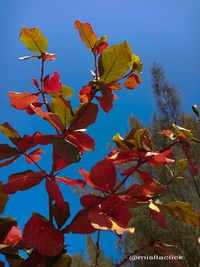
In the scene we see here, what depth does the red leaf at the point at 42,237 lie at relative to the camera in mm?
225

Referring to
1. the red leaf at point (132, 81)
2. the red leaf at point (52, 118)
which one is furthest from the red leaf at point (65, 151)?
the red leaf at point (132, 81)

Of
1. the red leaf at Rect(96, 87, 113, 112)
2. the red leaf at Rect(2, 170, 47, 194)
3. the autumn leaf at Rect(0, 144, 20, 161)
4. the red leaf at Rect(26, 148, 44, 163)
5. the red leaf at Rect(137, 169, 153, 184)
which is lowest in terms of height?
the red leaf at Rect(137, 169, 153, 184)

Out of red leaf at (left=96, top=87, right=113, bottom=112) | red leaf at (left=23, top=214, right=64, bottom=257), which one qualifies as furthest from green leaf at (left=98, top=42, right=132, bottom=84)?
red leaf at (left=23, top=214, right=64, bottom=257)

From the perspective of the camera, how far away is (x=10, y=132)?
267 millimetres

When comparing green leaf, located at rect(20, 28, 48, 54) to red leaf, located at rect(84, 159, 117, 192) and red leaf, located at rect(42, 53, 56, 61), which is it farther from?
red leaf, located at rect(84, 159, 117, 192)

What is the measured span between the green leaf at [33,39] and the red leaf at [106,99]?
0.21 ft

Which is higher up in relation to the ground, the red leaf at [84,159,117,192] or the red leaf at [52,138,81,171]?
the red leaf at [52,138,81,171]

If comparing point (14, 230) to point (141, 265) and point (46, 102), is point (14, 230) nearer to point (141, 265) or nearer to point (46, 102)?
point (46, 102)

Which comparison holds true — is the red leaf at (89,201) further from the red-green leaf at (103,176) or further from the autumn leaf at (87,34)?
the autumn leaf at (87,34)

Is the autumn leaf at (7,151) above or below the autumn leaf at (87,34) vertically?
below

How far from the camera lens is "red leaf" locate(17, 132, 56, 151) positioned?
25cm

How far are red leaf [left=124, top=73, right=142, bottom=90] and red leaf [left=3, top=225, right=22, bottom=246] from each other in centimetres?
16

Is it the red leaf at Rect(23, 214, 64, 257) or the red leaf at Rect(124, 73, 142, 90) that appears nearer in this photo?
the red leaf at Rect(23, 214, 64, 257)

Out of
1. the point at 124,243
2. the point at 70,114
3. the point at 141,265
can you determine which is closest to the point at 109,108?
the point at 70,114
